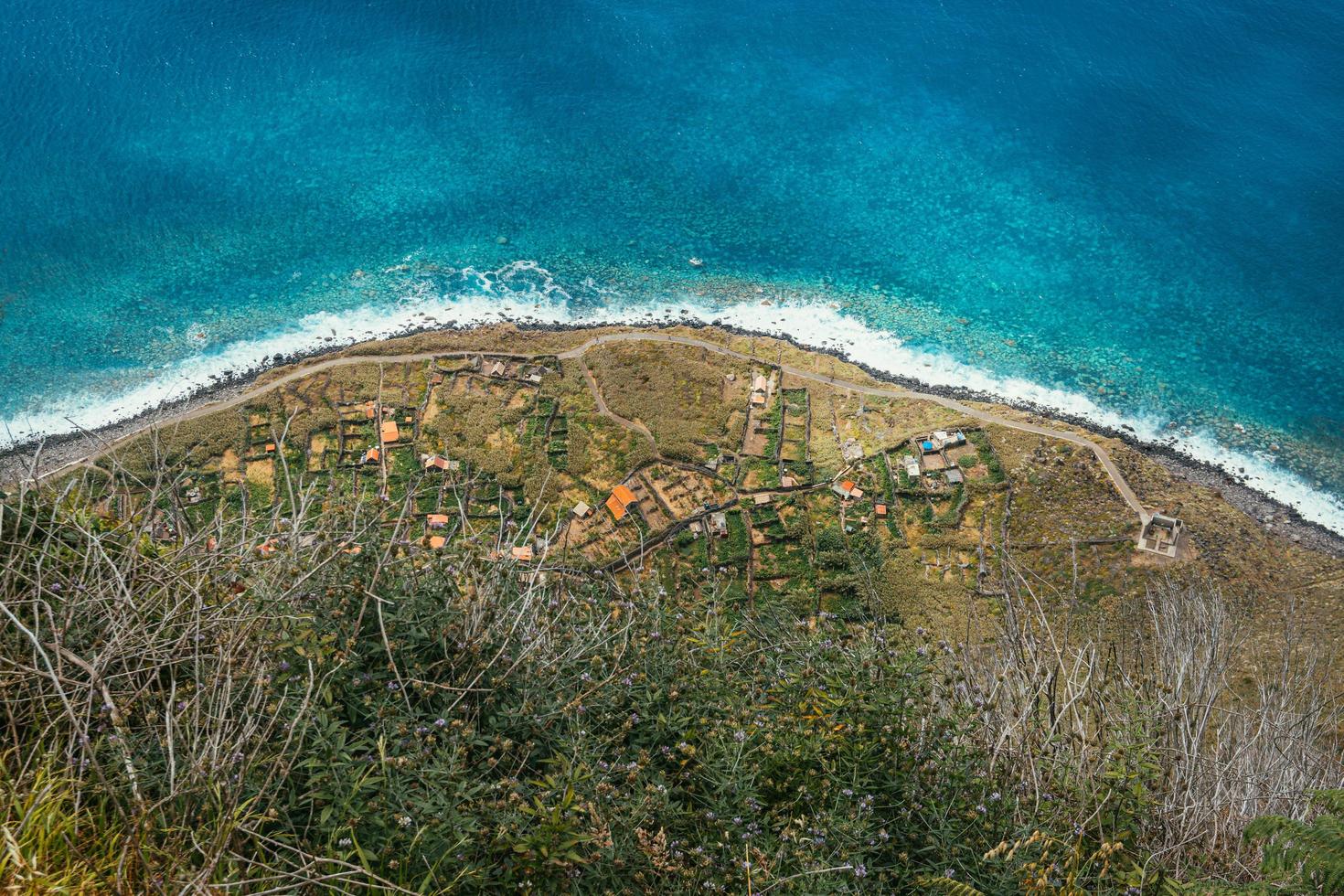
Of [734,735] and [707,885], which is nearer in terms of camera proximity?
[707,885]

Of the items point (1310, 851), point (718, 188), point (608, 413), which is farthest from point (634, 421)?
point (1310, 851)

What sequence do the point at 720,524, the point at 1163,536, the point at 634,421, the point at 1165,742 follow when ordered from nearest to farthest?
the point at 1165,742
the point at 720,524
the point at 1163,536
the point at 634,421

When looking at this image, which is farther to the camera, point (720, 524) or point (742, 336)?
point (742, 336)

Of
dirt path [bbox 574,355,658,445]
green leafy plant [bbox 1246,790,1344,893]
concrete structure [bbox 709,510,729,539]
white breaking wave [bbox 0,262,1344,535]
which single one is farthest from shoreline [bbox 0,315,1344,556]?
green leafy plant [bbox 1246,790,1344,893]

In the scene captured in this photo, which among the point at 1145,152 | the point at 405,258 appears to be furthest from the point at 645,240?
the point at 1145,152

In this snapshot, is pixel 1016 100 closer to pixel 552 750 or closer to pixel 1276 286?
pixel 1276 286

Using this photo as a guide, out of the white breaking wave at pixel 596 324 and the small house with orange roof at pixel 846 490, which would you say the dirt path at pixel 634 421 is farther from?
the small house with orange roof at pixel 846 490

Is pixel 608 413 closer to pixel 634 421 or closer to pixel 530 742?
pixel 634 421

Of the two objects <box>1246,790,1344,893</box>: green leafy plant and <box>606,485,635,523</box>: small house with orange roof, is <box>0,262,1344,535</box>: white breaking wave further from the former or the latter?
<box>1246,790,1344,893</box>: green leafy plant
